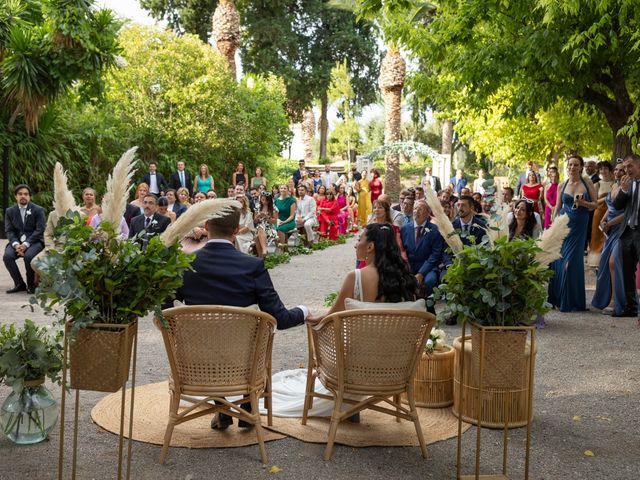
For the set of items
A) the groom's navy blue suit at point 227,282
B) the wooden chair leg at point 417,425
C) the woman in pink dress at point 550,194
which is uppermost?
the woman in pink dress at point 550,194

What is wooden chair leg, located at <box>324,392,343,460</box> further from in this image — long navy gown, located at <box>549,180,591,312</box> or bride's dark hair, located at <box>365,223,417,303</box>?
long navy gown, located at <box>549,180,591,312</box>

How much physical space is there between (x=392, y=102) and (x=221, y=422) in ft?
95.9

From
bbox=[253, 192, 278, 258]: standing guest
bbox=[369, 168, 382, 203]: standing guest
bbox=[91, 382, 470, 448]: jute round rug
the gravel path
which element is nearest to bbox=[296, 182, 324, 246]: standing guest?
bbox=[253, 192, 278, 258]: standing guest

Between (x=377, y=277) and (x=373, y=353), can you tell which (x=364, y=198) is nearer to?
(x=377, y=277)

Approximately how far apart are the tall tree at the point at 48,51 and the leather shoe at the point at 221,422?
13918mm

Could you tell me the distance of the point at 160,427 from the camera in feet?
17.7

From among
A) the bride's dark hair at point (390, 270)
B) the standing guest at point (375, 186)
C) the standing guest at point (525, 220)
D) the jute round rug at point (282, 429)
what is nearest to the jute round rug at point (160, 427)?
the jute round rug at point (282, 429)

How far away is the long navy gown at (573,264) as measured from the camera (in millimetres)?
10281

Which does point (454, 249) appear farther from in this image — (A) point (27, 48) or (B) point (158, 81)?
(B) point (158, 81)

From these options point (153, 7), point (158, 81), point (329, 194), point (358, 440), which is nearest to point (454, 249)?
point (358, 440)

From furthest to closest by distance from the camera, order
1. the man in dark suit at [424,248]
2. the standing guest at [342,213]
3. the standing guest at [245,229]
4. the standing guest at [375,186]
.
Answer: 1. the standing guest at [375,186]
2. the standing guest at [342,213]
3. the standing guest at [245,229]
4. the man in dark suit at [424,248]

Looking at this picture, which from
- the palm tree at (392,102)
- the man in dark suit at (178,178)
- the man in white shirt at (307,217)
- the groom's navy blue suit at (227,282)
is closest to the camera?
the groom's navy blue suit at (227,282)

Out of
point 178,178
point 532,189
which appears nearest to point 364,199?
point 178,178

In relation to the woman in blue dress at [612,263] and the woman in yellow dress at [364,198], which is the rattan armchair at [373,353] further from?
the woman in yellow dress at [364,198]
